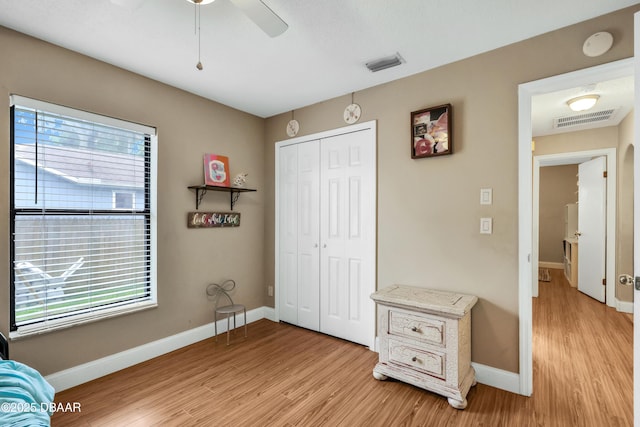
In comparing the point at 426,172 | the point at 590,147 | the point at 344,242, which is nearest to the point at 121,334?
the point at 344,242

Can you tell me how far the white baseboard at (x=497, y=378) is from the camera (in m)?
2.21

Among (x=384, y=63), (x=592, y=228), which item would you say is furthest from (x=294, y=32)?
(x=592, y=228)

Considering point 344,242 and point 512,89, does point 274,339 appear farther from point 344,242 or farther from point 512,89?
point 512,89

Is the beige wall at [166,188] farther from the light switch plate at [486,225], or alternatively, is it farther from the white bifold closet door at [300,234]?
the light switch plate at [486,225]

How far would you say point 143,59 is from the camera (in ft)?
7.95

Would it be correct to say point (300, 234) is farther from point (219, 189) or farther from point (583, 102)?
point (583, 102)

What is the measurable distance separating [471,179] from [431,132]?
0.50m

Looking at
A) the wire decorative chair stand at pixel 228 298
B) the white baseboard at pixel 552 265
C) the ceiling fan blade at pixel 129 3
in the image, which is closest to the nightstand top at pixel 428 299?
the wire decorative chair stand at pixel 228 298

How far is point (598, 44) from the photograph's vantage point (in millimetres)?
1925

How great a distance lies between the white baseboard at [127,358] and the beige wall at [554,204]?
7291mm

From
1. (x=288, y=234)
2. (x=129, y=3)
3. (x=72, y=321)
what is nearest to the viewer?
(x=129, y=3)

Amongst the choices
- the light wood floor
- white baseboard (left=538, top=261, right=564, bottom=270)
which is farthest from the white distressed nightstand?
white baseboard (left=538, top=261, right=564, bottom=270)

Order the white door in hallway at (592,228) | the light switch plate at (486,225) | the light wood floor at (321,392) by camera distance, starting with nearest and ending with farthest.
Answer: the light wood floor at (321,392) < the light switch plate at (486,225) < the white door in hallway at (592,228)

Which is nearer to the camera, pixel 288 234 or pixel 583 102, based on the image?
pixel 583 102
